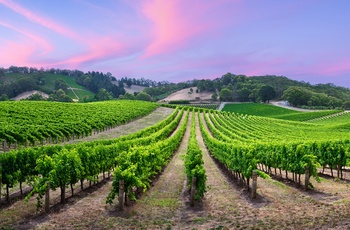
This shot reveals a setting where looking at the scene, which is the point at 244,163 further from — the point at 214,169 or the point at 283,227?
the point at 214,169

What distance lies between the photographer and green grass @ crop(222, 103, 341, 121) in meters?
132

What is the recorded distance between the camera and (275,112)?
151 meters

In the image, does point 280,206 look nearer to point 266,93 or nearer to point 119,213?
point 119,213

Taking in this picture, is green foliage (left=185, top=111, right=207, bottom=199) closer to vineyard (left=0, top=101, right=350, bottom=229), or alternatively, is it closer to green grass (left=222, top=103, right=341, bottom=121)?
vineyard (left=0, top=101, right=350, bottom=229)

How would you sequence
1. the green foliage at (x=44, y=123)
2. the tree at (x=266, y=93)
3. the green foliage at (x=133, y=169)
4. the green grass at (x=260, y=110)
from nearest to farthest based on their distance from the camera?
the green foliage at (x=133, y=169)
the green foliage at (x=44, y=123)
the green grass at (x=260, y=110)
the tree at (x=266, y=93)

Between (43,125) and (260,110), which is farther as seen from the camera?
(260,110)

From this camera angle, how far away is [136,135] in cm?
5316

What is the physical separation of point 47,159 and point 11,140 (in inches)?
→ 1097

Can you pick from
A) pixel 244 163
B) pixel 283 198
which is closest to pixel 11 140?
pixel 244 163

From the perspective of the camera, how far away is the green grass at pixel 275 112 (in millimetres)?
132000

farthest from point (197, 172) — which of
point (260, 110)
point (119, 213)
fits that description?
point (260, 110)

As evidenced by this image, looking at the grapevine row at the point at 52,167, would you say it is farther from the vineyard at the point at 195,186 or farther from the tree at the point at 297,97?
the tree at the point at 297,97

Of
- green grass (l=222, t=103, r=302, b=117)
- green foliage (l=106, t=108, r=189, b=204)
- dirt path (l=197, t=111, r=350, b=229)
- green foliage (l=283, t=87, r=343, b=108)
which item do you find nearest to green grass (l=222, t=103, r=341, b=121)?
green grass (l=222, t=103, r=302, b=117)

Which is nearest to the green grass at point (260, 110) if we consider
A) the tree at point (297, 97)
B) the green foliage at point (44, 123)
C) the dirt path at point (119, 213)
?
the tree at point (297, 97)
